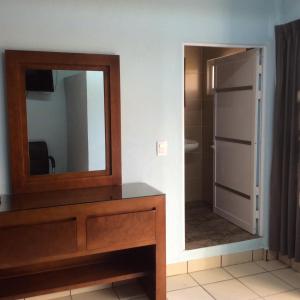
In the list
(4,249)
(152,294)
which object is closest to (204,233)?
(152,294)

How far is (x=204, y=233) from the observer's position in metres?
3.63

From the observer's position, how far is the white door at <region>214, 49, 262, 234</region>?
3.38 metres

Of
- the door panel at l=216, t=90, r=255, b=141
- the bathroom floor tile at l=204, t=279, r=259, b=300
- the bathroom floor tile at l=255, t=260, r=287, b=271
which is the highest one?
the door panel at l=216, t=90, r=255, b=141

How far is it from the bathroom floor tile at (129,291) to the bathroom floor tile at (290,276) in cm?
120

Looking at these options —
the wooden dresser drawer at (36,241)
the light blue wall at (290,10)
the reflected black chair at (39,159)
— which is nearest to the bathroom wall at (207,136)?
the light blue wall at (290,10)

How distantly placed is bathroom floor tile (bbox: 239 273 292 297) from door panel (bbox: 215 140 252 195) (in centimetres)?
81

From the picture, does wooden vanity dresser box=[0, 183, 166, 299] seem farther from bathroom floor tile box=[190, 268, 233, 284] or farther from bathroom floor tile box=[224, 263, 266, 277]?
bathroom floor tile box=[224, 263, 266, 277]

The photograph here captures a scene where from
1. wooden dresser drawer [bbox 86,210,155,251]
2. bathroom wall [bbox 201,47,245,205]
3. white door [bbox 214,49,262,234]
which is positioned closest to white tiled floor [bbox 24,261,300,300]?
white door [bbox 214,49,262,234]

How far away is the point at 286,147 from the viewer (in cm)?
304

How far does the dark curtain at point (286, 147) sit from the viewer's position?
2.91 m

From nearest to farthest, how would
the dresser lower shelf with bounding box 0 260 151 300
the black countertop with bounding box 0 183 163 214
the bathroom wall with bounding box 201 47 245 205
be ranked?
the black countertop with bounding box 0 183 163 214 → the dresser lower shelf with bounding box 0 260 151 300 → the bathroom wall with bounding box 201 47 245 205

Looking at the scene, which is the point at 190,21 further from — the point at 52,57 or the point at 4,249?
the point at 4,249

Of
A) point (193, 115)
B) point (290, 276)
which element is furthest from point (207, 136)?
point (290, 276)

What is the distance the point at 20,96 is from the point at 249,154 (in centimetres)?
215
